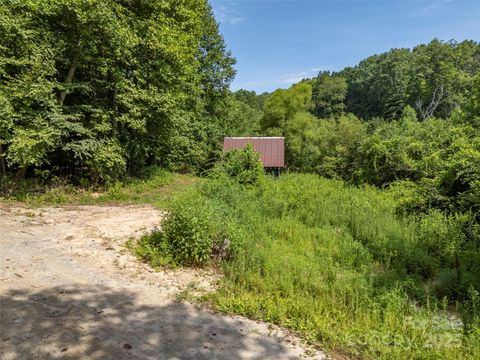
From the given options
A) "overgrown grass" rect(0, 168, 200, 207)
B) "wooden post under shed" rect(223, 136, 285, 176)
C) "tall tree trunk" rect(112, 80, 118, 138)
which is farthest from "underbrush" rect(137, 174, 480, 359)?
"wooden post under shed" rect(223, 136, 285, 176)

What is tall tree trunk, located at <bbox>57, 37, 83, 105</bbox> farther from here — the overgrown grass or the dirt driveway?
the dirt driveway

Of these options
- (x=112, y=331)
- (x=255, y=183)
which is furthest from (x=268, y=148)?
(x=112, y=331)

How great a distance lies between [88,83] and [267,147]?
43.4ft

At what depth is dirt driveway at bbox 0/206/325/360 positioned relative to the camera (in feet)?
11.3

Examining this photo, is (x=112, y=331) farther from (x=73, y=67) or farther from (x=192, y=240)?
(x=73, y=67)

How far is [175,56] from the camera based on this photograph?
13.9m

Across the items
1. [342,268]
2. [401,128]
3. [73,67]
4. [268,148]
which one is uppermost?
[73,67]

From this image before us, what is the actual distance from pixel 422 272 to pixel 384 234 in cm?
143

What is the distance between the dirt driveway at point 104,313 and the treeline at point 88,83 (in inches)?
189

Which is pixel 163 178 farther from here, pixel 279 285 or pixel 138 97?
pixel 279 285

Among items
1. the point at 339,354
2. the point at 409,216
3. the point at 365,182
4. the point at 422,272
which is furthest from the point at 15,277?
the point at 365,182

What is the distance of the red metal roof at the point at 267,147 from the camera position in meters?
22.5

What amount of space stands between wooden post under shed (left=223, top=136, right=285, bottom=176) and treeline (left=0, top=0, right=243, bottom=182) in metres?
6.74

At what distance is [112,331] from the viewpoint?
147 inches
